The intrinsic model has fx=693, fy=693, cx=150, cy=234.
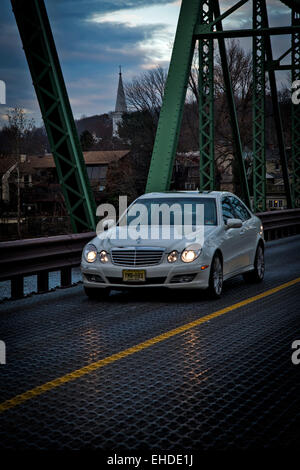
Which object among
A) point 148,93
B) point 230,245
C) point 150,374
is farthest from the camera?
point 148,93

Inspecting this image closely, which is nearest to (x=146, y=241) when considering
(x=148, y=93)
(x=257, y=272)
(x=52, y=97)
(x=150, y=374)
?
(x=257, y=272)

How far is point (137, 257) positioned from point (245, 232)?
2570mm

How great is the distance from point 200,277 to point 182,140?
43794 millimetres

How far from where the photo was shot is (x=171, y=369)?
18.5 feet

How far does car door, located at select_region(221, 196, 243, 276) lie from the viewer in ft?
33.6

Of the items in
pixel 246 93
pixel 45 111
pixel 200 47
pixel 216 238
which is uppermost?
pixel 246 93

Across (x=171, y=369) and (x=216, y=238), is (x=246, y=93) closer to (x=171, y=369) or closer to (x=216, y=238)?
(x=216, y=238)

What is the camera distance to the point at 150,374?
550 centimetres

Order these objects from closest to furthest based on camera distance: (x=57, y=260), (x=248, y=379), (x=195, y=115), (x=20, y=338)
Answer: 1. (x=248, y=379)
2. (x=20, y=338)
3. (x=57, y=260)
4. (x=195, y=115)

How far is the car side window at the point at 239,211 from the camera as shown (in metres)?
11.5

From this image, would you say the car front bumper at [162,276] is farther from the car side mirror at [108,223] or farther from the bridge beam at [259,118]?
the bridge beam at [259,118]

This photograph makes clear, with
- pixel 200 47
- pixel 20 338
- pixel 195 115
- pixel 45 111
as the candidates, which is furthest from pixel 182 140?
pixel 20 338

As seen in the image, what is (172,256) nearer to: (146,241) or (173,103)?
(146,241)

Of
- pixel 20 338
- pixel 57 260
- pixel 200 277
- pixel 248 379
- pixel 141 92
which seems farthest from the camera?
pixel 141 92
